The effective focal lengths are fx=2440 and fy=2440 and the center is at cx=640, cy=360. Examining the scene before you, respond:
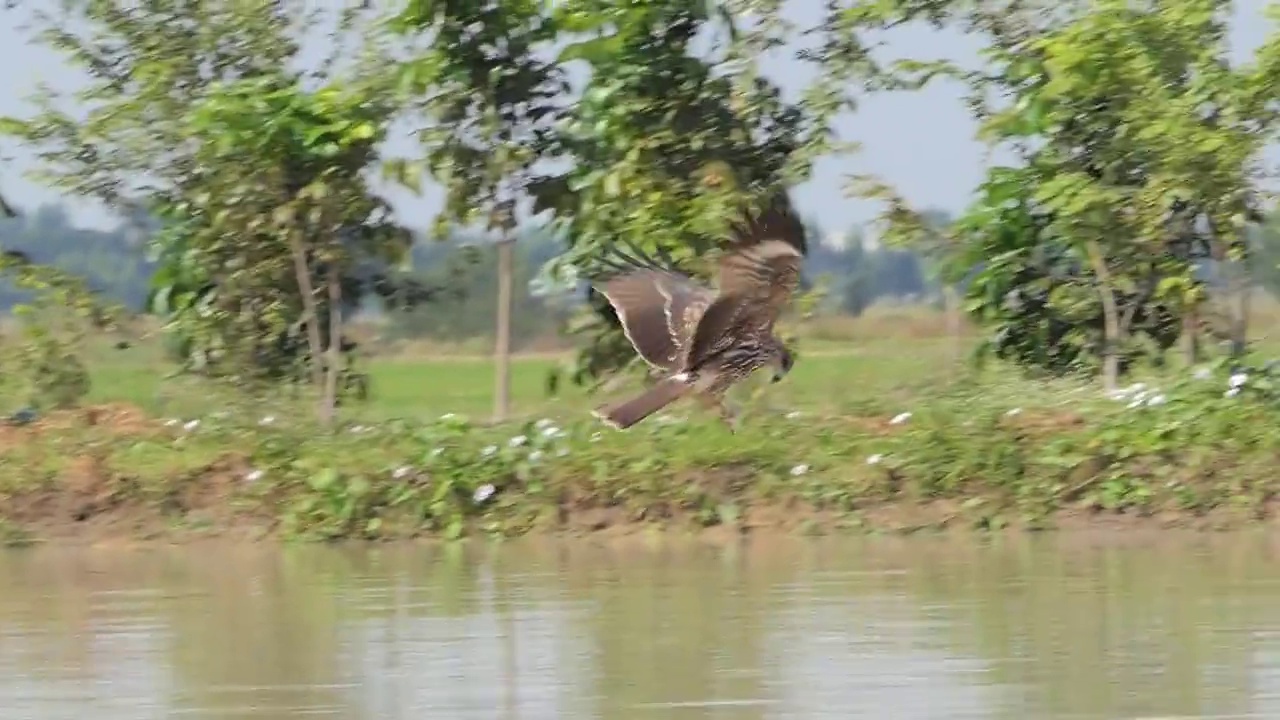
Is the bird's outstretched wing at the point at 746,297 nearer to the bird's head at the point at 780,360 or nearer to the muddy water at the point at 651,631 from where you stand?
the bird's head at the point at 780,360

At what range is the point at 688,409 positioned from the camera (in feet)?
36.0

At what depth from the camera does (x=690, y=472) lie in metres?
10.4

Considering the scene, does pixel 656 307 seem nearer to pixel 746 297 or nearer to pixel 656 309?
pixel 656 309

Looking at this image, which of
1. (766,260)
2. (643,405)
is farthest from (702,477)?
(766,260)

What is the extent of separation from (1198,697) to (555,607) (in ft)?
8.75

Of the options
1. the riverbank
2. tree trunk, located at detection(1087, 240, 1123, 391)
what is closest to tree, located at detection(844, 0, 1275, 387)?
tree trunk, located at detection(1087, 240, 1123, 391)

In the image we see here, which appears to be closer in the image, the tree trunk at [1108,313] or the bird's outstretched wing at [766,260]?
the bird's outstretched wing at [766,260]

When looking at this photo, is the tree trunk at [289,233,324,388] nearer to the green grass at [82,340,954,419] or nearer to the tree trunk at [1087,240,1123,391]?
the green grass at [82,340,954,419]

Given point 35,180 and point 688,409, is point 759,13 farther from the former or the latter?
point 35,180

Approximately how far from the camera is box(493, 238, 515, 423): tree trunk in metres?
12.0

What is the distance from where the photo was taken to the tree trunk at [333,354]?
39.0ft

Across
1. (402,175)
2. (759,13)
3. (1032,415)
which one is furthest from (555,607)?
(759,13)

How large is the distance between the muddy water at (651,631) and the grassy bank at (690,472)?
0.30 metres

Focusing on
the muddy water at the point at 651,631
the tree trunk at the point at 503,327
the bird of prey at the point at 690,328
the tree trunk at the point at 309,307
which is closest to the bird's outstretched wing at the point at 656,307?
the bird of prey at the point at 690,328
